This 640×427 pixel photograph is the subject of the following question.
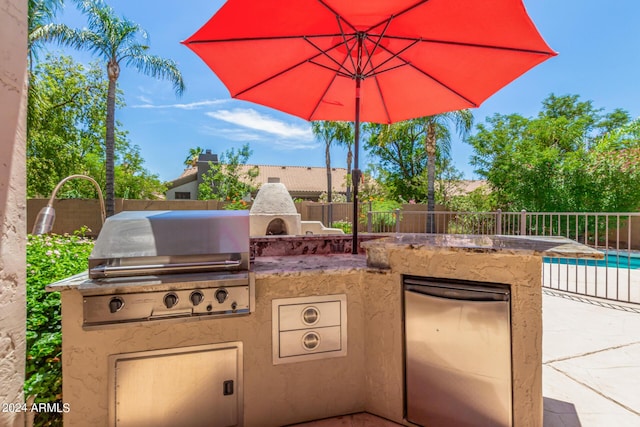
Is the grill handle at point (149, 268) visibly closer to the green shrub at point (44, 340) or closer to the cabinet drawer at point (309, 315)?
the cabinet drawer at point (309, 315)

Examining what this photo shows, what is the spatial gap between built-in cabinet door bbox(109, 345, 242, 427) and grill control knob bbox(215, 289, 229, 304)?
31 centimetres

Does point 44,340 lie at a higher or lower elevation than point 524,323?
lower

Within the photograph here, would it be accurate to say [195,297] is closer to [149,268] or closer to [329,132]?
[149,268]

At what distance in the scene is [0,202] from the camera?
1.31 meters

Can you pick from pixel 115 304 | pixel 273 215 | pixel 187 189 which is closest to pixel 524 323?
pixel 115 304

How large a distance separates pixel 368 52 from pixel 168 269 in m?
2.19

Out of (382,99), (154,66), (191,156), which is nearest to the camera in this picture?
(382,99)

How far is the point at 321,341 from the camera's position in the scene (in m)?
1.86

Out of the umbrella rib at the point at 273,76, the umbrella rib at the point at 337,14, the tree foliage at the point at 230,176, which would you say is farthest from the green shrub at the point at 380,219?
the umbrella rib at the point at 337,14

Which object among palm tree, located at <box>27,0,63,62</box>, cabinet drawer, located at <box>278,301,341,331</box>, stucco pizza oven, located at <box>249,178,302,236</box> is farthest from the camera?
palm tree, located at <box>27,0,63,62</box>

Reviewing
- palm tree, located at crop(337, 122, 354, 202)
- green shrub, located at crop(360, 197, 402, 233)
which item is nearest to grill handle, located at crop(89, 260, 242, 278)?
green shrub, located at crop(360, 197, 402, 233)

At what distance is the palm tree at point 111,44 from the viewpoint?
10.3 meters

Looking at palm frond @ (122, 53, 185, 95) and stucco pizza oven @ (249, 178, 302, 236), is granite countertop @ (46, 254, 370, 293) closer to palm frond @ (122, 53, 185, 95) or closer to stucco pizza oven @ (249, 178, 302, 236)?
stucco pizza oven @ (249, 178, 302, 236)

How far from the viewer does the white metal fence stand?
4758mm
